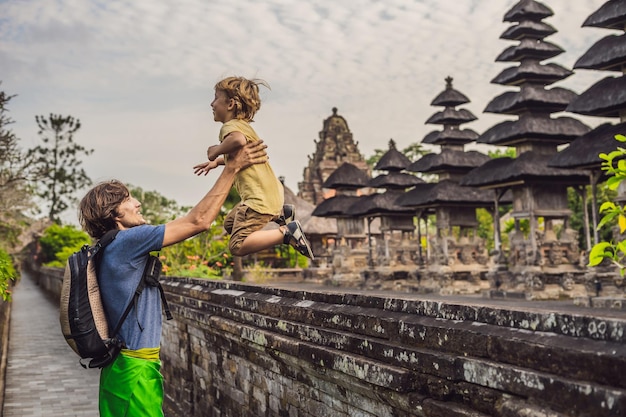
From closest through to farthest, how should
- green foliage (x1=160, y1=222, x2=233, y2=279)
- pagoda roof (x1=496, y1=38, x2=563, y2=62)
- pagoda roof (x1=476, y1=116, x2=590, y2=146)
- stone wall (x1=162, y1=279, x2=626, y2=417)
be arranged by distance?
1. stone wall (x1=162, y1=279, x2=626, y2=417)
2. green foliage (x1=160, y1=222, x2=233, y2=279)
3. pagoda roof (x1=476, y1=116, x2=590, y2=146)
4. pagoda roof (x1=496, y1=38, x2=563, y2=62)

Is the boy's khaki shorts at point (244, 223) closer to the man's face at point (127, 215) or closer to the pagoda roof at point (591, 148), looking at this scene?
the man's face at point (127, 215)

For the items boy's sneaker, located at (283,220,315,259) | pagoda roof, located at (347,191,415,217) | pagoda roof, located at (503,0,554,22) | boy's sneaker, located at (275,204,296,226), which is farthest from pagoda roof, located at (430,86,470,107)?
boy's sneaker, located at (283,220,315,259)

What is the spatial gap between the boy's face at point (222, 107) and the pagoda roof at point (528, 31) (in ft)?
63.1

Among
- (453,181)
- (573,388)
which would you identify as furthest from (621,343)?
(453,181)

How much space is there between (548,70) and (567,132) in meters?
2.01

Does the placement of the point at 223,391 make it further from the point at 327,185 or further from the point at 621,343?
the point at 327,185

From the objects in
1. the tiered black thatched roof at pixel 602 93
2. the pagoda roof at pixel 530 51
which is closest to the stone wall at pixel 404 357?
the tiered black thatched roof at pixel 602 93

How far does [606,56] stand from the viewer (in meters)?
16.1

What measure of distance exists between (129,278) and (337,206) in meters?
30.4

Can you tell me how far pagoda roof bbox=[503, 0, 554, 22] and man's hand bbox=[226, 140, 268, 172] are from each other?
19864 millimetres

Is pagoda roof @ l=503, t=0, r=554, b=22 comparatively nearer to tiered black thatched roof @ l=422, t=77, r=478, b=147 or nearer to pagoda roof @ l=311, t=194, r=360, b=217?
tiered black thatched roof @ l=422, t=77, r=478, b=147

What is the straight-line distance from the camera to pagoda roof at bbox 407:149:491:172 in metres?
26.6

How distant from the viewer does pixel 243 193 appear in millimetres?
4625

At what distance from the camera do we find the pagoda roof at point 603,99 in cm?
1568
